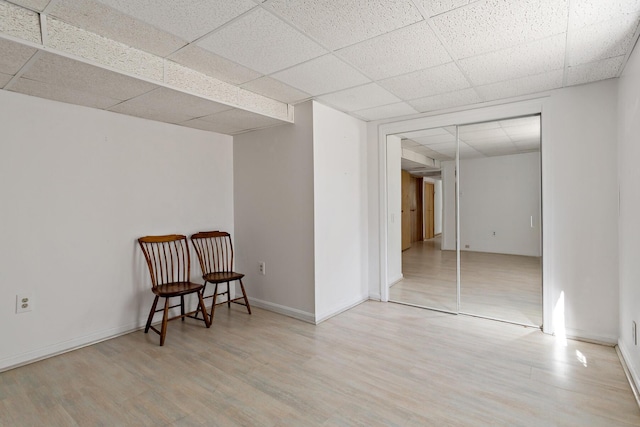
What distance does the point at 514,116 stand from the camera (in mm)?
3258

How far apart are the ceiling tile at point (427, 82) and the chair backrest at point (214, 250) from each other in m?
2.48

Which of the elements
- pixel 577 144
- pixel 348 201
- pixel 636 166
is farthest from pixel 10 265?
pixel 577 144

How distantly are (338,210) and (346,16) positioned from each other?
2.18 m

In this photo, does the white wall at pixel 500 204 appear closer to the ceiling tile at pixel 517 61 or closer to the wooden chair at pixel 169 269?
the ceiling tile at pixel 517 61

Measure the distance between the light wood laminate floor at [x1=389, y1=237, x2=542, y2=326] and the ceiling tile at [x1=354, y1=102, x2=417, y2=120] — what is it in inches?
84.6

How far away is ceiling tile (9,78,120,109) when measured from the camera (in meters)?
2.35

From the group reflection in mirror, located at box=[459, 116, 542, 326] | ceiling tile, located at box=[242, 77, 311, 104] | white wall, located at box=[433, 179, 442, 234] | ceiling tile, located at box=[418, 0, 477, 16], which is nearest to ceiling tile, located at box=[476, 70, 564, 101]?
reflection in mirror, located at box=[459, 116, 542, 326]

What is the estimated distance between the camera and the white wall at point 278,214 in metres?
3.43

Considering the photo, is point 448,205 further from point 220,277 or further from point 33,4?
point 33,4

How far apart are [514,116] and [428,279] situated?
102 inches

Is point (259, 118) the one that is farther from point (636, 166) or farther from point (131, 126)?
point (636, 166)

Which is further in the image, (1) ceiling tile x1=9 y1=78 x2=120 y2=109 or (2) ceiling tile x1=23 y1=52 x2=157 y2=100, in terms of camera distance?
(1) ceiling tile x1=9 y1=78 x2=120 y2=109

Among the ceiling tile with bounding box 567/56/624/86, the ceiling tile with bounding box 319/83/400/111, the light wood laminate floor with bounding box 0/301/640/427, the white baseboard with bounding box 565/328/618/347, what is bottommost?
the light wood laminate floor with bounding box 0/301/640/427

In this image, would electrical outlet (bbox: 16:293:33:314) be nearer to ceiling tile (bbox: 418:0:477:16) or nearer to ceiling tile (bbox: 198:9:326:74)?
ceiling tile (bbox: 198:9:326:74)
